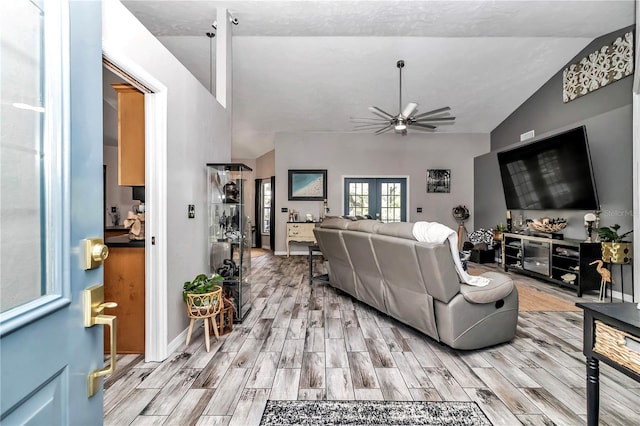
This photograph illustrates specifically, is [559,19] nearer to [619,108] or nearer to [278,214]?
[619,108]

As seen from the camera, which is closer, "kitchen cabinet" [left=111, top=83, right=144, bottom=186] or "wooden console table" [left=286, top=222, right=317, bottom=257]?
"kitchen cabinet" [left=111, top=83, right=144, bottom=186]

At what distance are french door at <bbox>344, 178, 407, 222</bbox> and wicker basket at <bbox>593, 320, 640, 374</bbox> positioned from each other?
6.46m

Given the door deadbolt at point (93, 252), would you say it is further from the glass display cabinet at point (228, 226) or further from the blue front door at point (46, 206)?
the glass display cabinet at point (228, 226)

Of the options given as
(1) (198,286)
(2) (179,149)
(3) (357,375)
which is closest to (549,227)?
(3) (357,375)

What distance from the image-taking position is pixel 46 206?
66cm

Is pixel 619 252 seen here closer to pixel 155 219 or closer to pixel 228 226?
pixel 228 226

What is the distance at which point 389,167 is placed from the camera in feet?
25.0

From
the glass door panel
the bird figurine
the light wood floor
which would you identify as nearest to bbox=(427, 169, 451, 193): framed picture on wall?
the bird figurine

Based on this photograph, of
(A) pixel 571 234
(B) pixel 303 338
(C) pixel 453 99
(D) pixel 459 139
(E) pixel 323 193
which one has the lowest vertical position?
(B) pixel 303 338

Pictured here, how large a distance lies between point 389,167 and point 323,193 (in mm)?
1795

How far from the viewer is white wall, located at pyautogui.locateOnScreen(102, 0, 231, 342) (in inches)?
79.7

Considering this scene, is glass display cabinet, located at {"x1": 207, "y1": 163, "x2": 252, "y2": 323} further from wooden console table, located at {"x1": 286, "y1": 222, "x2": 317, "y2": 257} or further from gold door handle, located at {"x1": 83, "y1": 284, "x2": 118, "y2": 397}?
wooden console table, located at {"x1": 286, "y1": 222, "x2": 317, "y2": 257}

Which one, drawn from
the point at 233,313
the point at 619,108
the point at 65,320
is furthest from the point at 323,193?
the point at 65,320

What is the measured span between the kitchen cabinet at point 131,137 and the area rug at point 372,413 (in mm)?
2035
